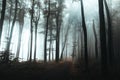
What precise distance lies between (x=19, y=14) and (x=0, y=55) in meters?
15.3

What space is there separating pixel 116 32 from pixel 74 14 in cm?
715

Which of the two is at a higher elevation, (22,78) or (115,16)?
(115,16)

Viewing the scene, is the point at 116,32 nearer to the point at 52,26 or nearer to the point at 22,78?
the point at 52,26

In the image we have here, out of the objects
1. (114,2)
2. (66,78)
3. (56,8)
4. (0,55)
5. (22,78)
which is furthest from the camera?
(56,8)

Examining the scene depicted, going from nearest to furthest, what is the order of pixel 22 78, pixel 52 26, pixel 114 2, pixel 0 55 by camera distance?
pixel 22 78, pixel 0 55, pixel 114 2, pixel 52 26

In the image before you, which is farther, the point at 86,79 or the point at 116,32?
the point at 116,32

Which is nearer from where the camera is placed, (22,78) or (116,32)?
(22,78)

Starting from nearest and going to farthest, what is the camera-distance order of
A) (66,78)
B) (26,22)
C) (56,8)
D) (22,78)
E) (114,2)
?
(22,78) → (66,78) → (114,2) → (56,8) → (26,22)

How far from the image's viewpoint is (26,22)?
39250 mm

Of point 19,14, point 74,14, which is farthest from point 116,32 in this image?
point 19,14

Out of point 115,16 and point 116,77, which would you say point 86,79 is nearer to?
point 116,77

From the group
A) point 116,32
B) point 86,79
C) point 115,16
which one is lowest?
point 86,79

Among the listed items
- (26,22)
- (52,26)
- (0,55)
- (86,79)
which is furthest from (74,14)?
(86,79)

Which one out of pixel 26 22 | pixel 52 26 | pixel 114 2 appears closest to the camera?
pixel 114 2
